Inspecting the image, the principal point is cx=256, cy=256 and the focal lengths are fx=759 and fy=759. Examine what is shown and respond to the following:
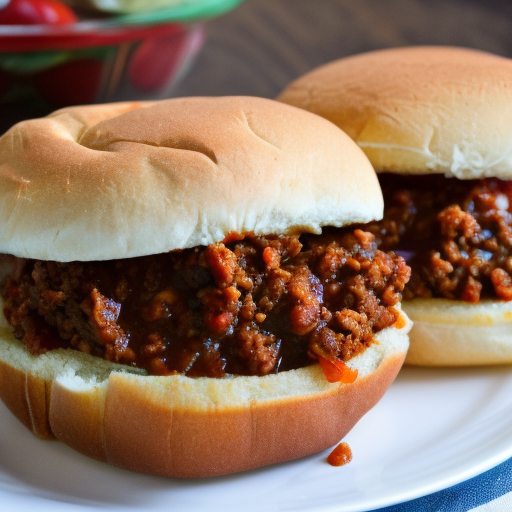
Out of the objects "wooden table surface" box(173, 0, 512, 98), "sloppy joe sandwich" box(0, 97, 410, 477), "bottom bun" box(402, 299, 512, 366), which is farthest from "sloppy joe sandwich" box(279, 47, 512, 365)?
"wooden table surface" box(173, 0, 512, 98)

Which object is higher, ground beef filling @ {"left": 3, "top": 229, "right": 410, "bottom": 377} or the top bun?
the top bun

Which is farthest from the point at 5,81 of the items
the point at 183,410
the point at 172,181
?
the point at 183,410

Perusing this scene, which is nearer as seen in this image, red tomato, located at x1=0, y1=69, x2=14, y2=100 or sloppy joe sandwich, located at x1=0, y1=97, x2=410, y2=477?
sloppy joe sandwich, located at x1=0, y1=97, x2=410, y2=477

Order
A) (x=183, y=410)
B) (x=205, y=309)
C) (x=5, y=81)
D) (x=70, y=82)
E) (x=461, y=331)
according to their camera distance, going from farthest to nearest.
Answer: (x=70, y=82) < (x=5, y=81) < (x=461, y=331) < (x=205, y=309) < (x=183, y=410)

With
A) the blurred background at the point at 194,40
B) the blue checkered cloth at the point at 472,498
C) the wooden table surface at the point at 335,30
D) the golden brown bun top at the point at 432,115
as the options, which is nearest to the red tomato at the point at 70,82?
the blurred background at the point at 194,40


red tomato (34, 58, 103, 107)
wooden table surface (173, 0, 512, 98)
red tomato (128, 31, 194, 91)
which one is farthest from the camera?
wooden table surface (173, 0, 512, 98)

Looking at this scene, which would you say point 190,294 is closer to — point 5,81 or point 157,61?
point 5,81

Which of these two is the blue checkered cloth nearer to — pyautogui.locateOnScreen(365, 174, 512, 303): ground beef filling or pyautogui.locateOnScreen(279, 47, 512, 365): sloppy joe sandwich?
pyautogui.locateOnScreen(279, 47, 512, 365): sloppy joe sandwich
